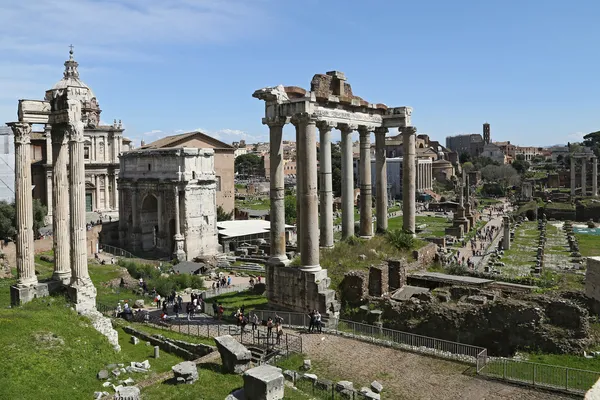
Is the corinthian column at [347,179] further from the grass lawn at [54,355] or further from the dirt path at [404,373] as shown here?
the grass lawn at [54,355]

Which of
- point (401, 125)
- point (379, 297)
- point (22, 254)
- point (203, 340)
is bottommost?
point (203, 340)

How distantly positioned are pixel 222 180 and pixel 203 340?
47779mm

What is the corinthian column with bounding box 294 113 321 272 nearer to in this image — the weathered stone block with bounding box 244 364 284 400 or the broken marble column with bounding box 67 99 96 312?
the weathered stone block with bounding box 244 364 284 400

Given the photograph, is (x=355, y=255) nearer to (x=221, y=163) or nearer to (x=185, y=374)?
(x=185, y=374)

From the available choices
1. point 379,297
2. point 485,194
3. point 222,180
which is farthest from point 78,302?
point 485,194

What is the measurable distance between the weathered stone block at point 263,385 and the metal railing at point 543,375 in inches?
197

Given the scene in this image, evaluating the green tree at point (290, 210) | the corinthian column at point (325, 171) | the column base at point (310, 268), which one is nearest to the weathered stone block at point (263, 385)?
the column base at point (310, 268)

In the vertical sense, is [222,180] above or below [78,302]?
above

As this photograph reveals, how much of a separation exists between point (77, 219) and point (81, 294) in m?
2.51

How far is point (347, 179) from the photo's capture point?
72.2 ft

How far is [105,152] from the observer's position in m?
53.7

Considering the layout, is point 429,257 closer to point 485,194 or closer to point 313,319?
point 313,319

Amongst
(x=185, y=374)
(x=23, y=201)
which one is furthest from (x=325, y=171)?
(x=23, y=201)

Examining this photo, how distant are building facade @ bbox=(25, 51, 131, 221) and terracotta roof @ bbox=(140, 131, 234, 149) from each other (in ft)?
13.9
